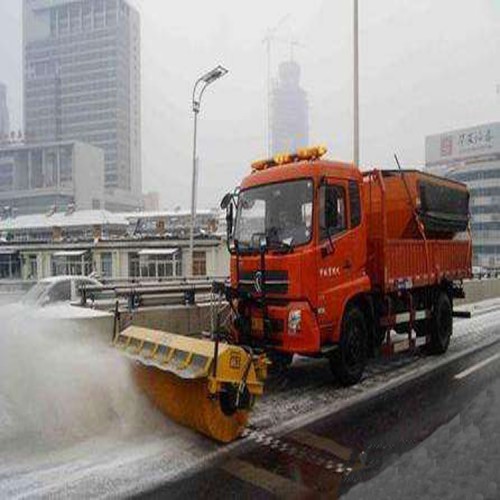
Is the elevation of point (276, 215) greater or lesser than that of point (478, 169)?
lesser

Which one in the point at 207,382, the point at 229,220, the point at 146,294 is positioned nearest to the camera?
the point at 207,382

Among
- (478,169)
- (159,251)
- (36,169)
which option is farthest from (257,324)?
(36,169)

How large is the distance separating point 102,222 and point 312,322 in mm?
55229

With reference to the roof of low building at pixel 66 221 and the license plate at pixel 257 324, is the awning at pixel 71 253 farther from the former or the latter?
the license plate at pixel 257 324

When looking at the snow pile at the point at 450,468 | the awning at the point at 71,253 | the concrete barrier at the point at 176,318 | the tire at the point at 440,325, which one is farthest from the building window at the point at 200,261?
the snow pile at the point at 450,468

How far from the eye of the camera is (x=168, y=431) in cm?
671

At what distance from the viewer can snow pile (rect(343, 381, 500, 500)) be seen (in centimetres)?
438

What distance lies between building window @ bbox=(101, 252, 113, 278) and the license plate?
39.1 m

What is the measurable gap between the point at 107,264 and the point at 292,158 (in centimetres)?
3967

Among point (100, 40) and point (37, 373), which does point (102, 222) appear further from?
point (100, 40)

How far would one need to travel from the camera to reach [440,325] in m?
11.7

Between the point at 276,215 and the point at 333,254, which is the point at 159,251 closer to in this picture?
the point at 276,215

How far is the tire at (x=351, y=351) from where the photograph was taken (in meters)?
8.62

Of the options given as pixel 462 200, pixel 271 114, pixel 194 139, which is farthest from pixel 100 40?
pixel 462 200
